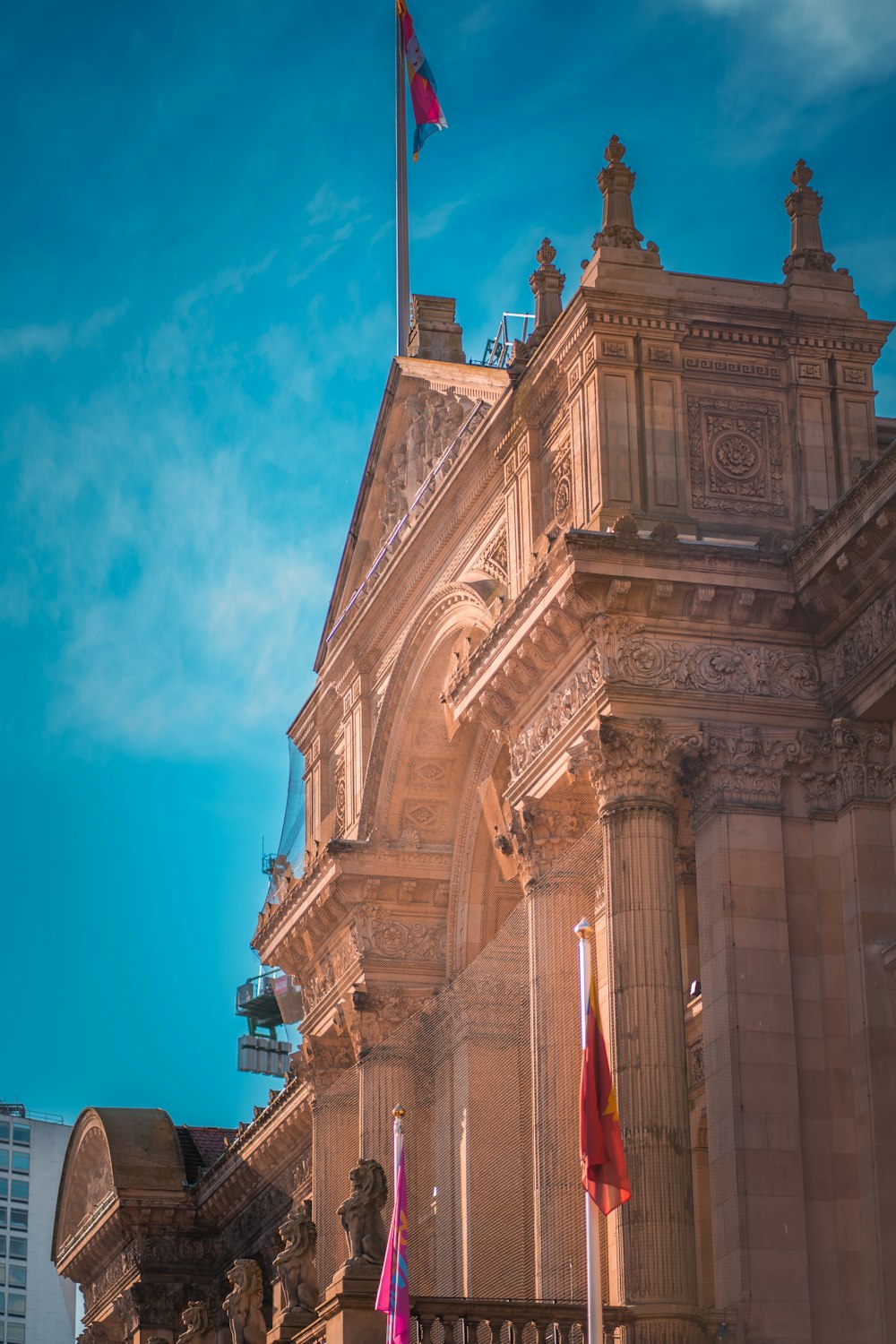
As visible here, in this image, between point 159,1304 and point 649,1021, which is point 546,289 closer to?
point 649,1021

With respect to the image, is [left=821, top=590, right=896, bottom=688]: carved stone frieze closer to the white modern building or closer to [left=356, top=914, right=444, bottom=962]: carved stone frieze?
[left=356, top=914, right=444, bottom=962]: carved stone frieze

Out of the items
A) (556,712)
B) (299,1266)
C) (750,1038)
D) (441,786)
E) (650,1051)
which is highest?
(441,786)

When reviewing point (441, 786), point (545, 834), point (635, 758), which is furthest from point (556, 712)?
point (441, 786)

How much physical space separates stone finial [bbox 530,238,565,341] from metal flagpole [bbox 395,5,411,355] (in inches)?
340

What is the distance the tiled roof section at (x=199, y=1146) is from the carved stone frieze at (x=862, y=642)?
34224mm

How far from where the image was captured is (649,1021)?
3400cm

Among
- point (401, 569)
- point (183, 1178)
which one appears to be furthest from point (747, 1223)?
point (183, 1178)

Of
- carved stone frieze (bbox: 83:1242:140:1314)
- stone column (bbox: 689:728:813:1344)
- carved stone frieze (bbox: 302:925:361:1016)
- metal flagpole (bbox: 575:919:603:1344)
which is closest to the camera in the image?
metal flagpole (bbox: 575:919:603:1344)

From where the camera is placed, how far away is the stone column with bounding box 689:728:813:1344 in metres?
33.0

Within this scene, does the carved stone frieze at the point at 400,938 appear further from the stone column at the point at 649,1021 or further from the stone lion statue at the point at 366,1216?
the stone column at the point at 649,1021

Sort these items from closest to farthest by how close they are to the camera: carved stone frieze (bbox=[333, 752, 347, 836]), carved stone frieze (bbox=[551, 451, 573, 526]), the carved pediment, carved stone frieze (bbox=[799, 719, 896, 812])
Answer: carved stone frieze (bbox=[799, 719, 896, 812]) → carved stone frieze (bbox=[551, 451, 573, 526]) → carved stone frieze (bbox=[333, 752, 347, 836]) → the carved pediment

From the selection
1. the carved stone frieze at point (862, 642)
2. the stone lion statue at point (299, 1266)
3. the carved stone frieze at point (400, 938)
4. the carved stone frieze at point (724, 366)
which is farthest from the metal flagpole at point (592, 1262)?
the carved stone frieze at point (400, 938)

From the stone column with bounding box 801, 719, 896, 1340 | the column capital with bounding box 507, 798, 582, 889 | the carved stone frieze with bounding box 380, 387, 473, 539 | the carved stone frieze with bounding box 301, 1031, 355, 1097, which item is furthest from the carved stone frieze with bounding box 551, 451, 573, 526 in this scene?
the carved stone frieze with bounding box 301, 1031, 355, 1097

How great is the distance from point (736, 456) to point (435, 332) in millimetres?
12292
